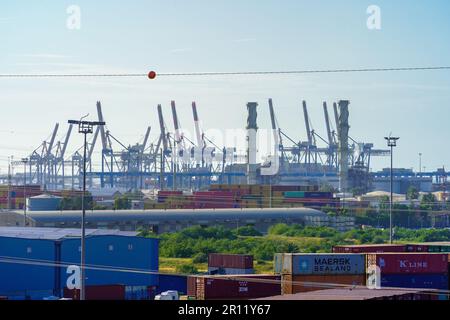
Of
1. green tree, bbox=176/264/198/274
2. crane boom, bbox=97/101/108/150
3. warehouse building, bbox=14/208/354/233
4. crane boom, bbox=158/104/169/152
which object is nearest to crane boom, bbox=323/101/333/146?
crane boom, bbox=158/104/169/152

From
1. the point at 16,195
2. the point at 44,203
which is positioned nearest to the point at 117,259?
the point at 44,203

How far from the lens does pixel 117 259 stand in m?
19.4

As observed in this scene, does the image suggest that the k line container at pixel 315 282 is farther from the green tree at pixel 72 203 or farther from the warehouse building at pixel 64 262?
the green tree at pixel 72 203

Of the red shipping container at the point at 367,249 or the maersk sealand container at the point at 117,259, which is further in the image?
the red shipping container at the point at 367,249

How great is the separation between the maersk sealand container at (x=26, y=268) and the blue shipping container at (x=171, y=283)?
8.33 feet

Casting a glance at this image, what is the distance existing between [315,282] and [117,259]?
5200 mm

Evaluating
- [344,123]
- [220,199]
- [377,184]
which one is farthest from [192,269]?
[377,184]

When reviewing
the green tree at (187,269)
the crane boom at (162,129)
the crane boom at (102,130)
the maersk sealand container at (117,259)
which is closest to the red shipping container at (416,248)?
the green tree at (187,269)

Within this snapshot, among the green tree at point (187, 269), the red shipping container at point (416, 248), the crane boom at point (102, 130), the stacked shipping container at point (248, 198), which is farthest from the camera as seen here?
the crane boom at point (102, 130)

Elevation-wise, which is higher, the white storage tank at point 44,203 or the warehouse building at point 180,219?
the white storage tank at point 44,203

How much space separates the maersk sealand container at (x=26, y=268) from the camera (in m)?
17.1

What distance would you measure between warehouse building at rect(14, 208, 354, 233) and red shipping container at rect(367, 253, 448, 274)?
2169cm

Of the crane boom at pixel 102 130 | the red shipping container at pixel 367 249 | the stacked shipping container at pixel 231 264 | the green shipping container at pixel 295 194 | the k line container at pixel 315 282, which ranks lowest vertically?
the stacked shipping container at pixel 231 264
